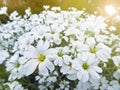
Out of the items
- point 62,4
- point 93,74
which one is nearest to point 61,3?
point 62,4

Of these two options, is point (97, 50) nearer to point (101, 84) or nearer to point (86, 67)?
point (86, 67)

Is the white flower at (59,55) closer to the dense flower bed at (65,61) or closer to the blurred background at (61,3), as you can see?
the dense flower bed at (65,61)

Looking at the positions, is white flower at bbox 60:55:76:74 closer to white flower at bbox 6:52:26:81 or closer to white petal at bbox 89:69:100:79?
white petal at bbox 89:69:100:79

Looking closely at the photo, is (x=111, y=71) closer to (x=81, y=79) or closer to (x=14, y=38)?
(x=81, y=79)

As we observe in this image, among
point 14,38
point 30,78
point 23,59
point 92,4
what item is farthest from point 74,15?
point 92,4

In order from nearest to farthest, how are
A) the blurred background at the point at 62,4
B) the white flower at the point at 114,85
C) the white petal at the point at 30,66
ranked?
1. the white petal at the point at 30,66
2. the white flower at the point at 114,85
3. the blurred background at the point at 62,4

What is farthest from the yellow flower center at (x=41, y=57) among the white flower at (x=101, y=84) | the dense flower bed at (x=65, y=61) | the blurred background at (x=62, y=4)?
the blurred background at (x=62, y=4)
